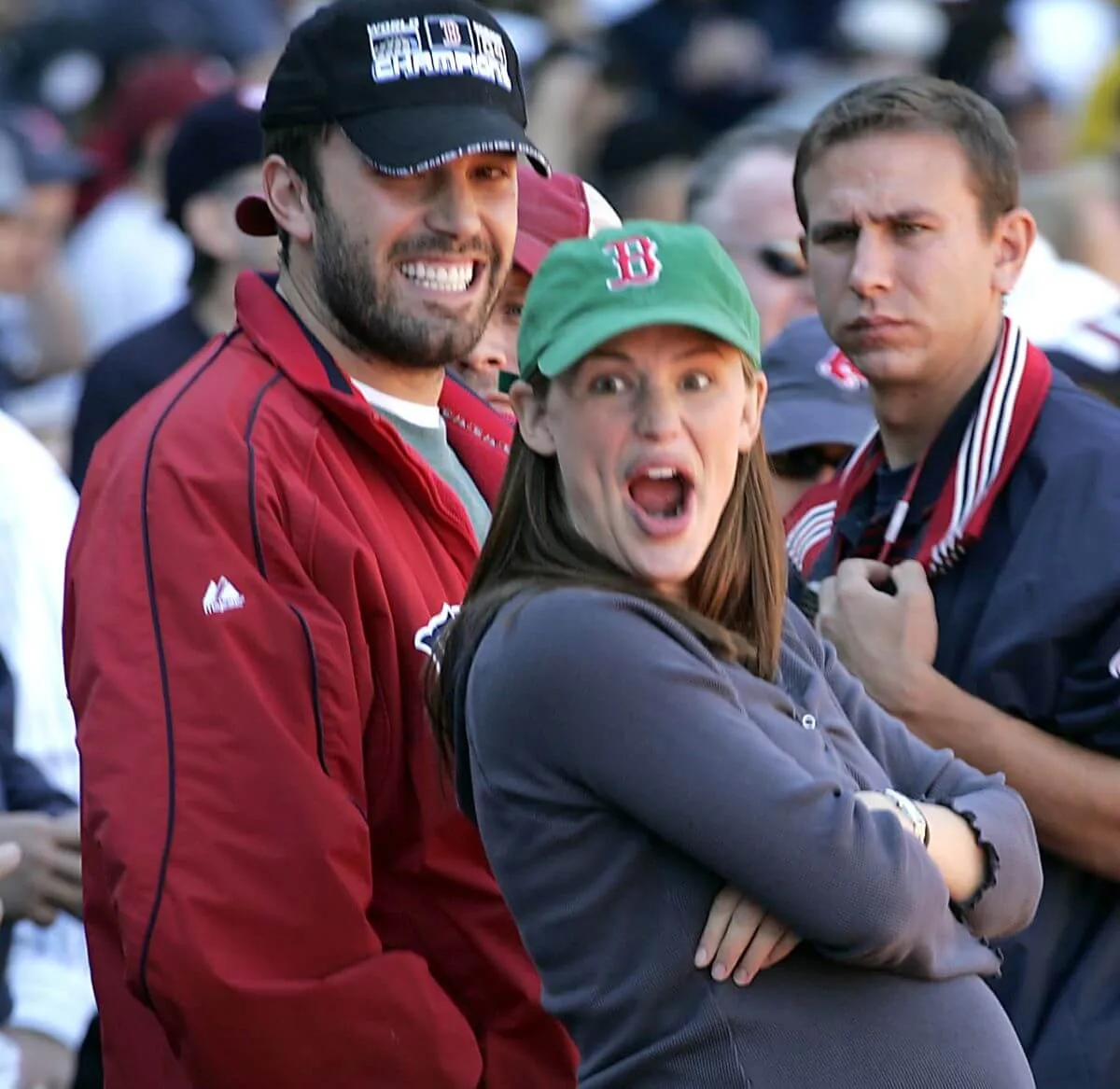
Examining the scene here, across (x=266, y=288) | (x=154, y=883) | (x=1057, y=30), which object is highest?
(x=1057, y=30)

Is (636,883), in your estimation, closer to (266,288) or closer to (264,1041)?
(264,1041)

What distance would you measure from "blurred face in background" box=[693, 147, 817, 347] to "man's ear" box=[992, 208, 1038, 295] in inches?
66.0

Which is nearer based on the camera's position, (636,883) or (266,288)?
(636,883)

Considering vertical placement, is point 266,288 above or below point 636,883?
above

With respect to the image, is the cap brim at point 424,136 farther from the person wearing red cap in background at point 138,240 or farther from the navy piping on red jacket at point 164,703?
the person wearing red cap in background at point 138,240

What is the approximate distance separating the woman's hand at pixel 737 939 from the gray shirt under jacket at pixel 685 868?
0.05ft

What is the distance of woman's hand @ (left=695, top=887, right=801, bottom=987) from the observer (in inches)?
89.2

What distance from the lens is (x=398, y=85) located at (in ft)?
9.73

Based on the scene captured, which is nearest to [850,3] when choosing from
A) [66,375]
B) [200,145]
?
[66,375]

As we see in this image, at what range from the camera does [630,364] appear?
2.45 meters

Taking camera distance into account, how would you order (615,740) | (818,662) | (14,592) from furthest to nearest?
(14,592) < (818,662) < (615,740)

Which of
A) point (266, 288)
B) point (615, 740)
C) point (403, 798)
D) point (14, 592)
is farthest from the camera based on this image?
point (14, 592)

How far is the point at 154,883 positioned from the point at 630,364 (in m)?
0.84

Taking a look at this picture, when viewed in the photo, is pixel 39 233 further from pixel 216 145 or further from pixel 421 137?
pixel 421 137
